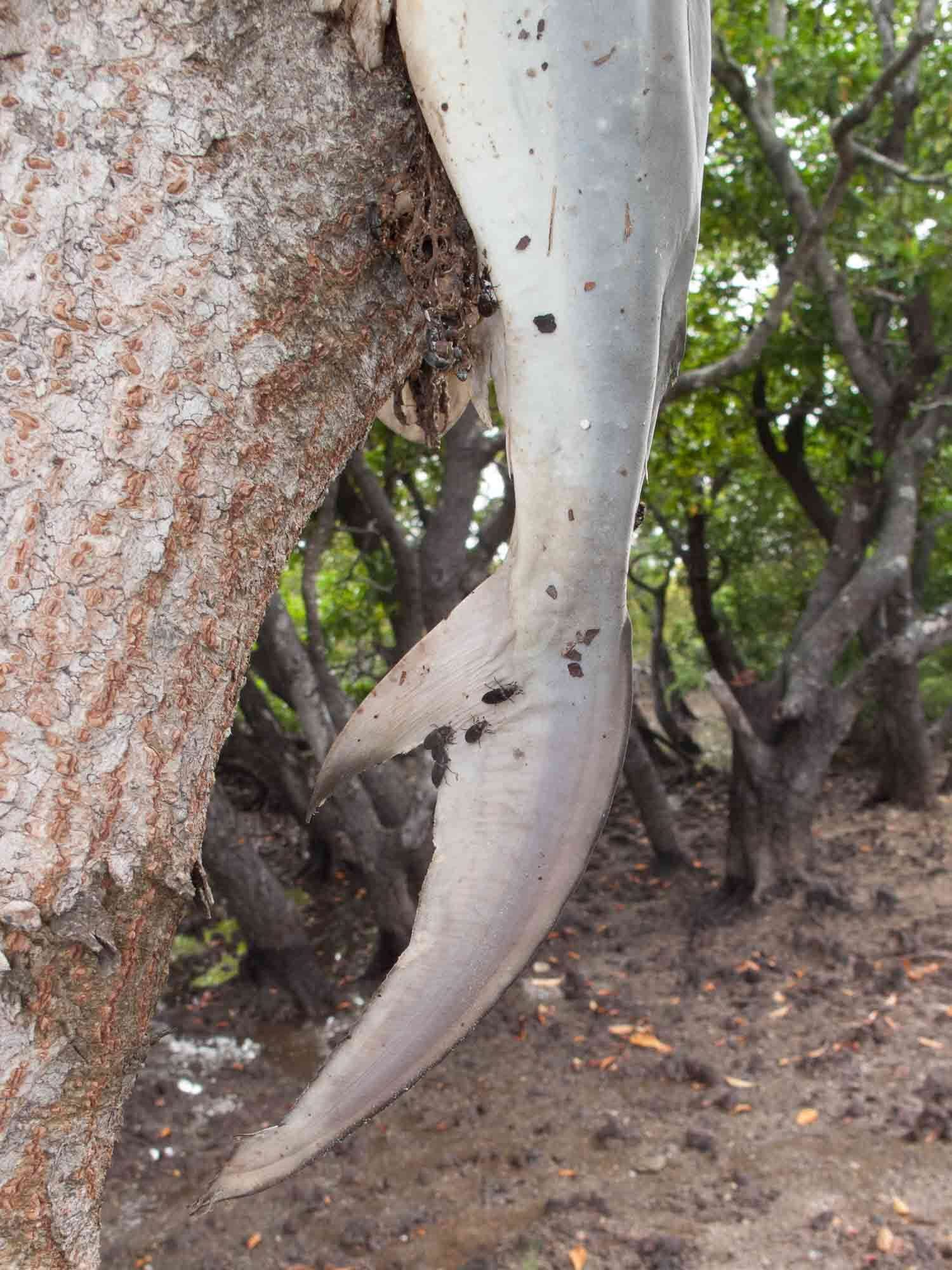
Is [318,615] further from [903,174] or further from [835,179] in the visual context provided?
[903,174]

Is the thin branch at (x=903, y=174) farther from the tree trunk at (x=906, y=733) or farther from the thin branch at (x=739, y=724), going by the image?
the tree trunk at (x=906, y=733)

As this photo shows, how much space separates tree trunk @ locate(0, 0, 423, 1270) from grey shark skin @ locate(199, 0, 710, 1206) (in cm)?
16

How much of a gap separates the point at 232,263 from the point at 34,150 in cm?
18

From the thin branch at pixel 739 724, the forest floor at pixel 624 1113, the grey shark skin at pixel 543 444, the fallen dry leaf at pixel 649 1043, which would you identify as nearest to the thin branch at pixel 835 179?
the thin branch at pixel 739 724

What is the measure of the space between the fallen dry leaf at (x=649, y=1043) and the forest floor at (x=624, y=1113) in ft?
0.04

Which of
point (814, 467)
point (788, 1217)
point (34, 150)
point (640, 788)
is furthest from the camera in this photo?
point (814, 467)

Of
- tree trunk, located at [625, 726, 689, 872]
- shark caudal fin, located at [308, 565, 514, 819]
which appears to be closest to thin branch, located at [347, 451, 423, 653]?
tree trunk, located at [625, 726, 689, 872]

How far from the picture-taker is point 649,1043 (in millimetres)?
4930

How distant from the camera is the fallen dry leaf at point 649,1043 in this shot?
16.0 feet

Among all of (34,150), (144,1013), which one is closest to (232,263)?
(34,150)

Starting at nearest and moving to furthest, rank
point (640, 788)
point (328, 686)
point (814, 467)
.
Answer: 1. point (328, 686)
2. point (640, 788)
3. point (814, 467)

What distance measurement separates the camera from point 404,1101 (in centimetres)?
456

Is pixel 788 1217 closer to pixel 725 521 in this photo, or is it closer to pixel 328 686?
pixel 328 686

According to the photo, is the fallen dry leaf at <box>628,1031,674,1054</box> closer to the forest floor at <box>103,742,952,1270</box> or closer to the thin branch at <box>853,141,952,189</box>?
the forest floor at <box>103,742,952,1270</box>
